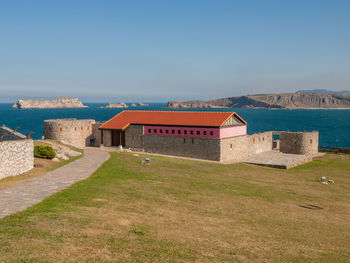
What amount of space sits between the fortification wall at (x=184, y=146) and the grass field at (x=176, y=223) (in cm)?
1609

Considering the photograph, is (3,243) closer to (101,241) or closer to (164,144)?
(101,241)

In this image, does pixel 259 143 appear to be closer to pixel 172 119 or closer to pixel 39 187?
pixel 172 119

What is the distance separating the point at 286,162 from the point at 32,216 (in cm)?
3614

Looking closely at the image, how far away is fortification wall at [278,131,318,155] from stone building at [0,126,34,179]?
42.0 metres

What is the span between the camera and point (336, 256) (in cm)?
1261

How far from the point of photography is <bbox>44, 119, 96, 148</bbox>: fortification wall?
47.1 meters

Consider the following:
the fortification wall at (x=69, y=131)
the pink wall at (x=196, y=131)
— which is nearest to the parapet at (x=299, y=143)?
the pink wall at (x=196, y=131)

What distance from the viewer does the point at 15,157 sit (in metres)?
22.8

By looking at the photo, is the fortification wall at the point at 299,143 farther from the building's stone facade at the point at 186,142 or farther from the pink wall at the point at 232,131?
the pink wall at the point at 232,131

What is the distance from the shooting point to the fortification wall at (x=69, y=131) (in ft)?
154

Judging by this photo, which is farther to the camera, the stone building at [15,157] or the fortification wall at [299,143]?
the fortification wall at [299,143]

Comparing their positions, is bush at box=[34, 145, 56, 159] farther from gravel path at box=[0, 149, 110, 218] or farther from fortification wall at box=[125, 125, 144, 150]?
fortification wall at box=[125, 125, 144, 150]

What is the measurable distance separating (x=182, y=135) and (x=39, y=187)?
2733 cm

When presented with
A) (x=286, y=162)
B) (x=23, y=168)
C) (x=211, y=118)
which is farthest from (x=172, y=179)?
(x=286, y=162)
